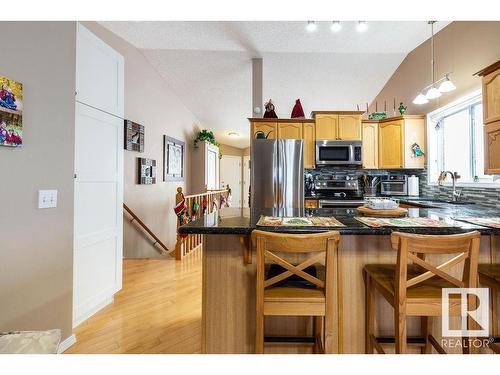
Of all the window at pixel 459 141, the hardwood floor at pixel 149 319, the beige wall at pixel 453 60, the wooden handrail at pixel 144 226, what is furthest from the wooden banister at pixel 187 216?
the beige wall at pixel 453 60

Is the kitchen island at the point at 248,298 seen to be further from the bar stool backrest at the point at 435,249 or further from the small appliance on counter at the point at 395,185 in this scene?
the small appliance on counter at the point at 395,185

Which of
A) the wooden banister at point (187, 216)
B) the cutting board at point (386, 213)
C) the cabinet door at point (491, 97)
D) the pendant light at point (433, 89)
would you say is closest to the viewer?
the cutting board at point (386, 213)

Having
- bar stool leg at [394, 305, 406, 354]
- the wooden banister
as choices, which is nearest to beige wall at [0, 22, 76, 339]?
the wooden banister

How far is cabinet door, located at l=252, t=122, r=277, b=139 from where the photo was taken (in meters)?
4.18

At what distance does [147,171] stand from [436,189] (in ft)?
14.2

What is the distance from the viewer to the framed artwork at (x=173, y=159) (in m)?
4.86

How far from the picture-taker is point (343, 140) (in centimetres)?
416

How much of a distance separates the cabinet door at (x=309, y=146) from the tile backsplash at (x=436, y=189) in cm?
30

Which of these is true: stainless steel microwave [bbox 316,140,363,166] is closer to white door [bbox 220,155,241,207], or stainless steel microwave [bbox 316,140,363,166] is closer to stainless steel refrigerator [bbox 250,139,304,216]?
stainless steel refrigerator [bbox 250,139,304,216]

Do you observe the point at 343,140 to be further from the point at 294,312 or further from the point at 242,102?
the point at 294,312

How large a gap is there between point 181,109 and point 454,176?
5.04m

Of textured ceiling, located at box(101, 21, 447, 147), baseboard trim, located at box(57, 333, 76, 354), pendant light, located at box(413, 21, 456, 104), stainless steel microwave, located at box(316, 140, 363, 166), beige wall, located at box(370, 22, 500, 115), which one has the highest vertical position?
textured ceiling, located at box(101, 21, 447, 147)

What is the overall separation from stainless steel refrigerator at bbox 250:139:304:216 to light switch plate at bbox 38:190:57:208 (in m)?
2.60

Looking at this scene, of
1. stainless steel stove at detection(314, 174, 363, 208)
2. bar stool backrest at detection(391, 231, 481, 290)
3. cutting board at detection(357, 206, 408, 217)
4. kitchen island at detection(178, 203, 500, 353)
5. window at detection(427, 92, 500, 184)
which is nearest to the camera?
bar stool backrest at detection(391, 231, 481, 290)
